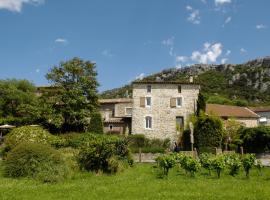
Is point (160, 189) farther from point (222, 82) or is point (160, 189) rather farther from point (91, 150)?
point (222, 82)

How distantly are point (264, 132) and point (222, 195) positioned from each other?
90.5 feet

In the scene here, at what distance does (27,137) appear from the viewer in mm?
33500

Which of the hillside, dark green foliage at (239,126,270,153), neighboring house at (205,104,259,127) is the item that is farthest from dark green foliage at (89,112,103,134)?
the hillside

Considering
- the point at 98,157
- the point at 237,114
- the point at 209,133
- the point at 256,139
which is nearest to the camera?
the point at 98,157

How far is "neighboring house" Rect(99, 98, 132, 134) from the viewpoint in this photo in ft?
178

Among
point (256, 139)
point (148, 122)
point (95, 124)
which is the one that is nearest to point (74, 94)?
point (95, 124)

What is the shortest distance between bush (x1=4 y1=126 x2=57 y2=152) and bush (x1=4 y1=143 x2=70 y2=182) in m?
10.7

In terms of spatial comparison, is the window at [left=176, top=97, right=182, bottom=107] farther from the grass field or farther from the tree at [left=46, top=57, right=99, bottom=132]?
the grass field

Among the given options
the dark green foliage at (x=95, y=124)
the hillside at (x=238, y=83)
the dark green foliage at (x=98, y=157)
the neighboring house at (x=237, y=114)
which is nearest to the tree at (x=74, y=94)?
the dark green foliage at (x=95, y=124)

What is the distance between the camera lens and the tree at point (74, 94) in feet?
158

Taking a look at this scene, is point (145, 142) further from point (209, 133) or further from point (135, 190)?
point (135, 190)

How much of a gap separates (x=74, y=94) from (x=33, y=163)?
91.9 ft

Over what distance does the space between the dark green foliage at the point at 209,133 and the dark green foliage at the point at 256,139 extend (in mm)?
2760

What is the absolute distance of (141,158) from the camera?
116 feet
